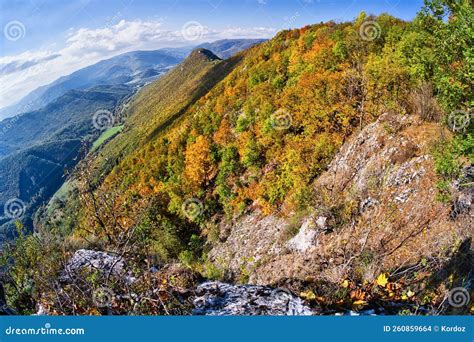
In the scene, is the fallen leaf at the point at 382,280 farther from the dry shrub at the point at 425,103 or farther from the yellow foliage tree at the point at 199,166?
the yellow foliage tree at the point at 199,166

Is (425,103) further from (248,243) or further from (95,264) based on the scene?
(95,264)

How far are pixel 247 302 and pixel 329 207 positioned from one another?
686 cm

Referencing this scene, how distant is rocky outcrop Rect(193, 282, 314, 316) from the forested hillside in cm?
34

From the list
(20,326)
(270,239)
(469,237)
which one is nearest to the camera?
(20,326)

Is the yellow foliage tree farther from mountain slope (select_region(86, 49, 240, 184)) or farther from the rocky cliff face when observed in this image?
mountain slope (select_region(86, 49, 240, 184))

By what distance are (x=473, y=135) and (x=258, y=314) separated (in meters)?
6.05

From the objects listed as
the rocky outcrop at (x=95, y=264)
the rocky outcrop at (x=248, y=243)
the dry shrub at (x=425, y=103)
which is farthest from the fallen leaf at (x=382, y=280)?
the dry shrub at (x=425, y=103)

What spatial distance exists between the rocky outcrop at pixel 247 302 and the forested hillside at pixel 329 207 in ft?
1.12

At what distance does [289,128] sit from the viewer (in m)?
25.6

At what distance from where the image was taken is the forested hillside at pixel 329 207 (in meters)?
7.22

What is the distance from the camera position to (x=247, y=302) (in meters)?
6.74

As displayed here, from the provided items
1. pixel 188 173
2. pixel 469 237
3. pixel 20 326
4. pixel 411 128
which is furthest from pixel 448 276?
pixel 188 173

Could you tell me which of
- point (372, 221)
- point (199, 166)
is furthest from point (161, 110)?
point (372, 221)

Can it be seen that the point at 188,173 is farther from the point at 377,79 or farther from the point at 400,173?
the point at 400,173
